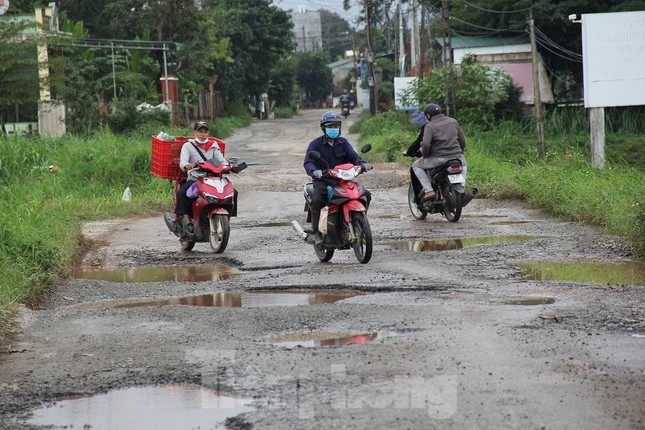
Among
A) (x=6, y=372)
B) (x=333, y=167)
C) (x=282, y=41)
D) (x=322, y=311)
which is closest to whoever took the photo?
(x=6, y=372)

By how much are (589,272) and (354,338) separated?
12.3 feet

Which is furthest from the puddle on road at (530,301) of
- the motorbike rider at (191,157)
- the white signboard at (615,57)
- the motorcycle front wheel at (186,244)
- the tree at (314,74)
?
the tree at (314,74)

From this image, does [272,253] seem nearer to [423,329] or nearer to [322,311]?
[322,311]

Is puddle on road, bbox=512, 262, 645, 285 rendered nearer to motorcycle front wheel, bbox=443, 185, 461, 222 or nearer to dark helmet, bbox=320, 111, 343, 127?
dark helmet, bbox=320, 111, 343, 127

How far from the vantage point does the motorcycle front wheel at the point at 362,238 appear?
1080cm

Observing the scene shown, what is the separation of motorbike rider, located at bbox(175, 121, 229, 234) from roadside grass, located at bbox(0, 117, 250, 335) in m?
1.37

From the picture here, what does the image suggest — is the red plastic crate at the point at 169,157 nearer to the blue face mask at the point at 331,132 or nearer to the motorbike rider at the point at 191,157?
the motorbike rider at the point at 191,157

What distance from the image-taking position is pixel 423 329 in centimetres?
721

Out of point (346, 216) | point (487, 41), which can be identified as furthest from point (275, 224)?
point (487, 41)

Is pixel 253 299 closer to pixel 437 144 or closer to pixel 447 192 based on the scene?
pixel 447 192

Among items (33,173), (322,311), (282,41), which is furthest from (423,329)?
(282,41)

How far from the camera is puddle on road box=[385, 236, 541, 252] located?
40.5 feet

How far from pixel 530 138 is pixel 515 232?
20606 mm

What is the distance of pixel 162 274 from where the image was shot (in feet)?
36.7
